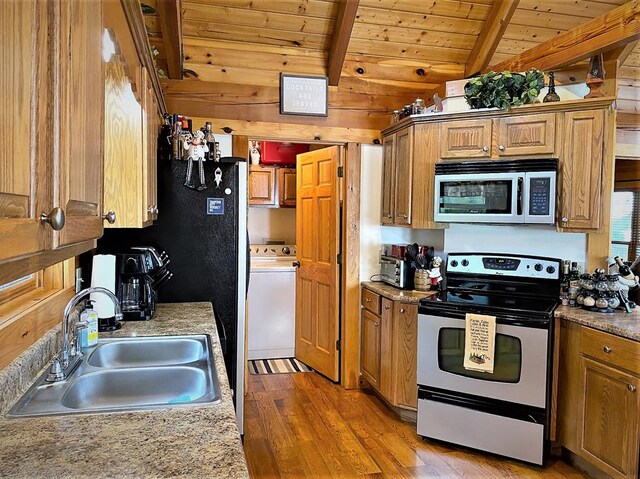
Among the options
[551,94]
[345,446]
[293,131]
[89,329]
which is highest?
[551,94]

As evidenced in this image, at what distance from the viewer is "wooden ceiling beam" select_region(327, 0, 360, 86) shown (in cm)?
314

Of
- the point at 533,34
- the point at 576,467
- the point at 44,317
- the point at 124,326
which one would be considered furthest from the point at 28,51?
the point at 533,34

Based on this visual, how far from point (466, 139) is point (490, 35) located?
93 cm

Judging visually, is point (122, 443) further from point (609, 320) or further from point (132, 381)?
point (609, 320)

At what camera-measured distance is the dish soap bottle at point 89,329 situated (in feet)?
6.01

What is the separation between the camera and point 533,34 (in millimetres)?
3586

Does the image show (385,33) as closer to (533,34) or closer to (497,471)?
(533,34)

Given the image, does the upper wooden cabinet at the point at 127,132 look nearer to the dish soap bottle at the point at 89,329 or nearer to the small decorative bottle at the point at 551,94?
the dish soap bottle at the point at 89,329

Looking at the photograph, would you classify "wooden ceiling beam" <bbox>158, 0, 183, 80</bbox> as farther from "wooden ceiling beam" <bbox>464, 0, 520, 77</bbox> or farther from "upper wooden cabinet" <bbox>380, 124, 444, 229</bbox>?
"wooden ceiling beam" <bbox>464, 0, 520, 77</bbox>

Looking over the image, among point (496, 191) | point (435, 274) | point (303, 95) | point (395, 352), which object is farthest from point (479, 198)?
point (303, 95)

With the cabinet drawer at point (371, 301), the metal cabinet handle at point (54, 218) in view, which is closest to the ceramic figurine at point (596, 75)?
the cabinet drawer at point (371, 301)

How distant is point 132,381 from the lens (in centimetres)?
164

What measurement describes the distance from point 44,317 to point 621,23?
10.2ft

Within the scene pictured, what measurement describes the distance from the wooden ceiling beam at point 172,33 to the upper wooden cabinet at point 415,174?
1621mm
